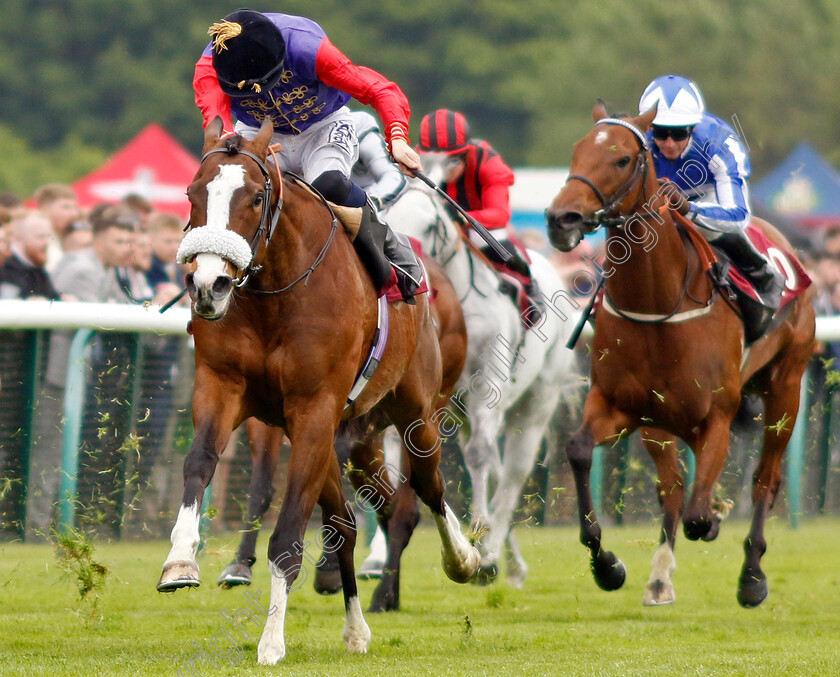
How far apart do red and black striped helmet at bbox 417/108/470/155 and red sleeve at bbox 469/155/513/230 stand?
0.78 feet

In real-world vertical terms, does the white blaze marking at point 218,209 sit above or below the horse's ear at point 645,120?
below

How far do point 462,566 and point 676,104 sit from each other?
2.61 m

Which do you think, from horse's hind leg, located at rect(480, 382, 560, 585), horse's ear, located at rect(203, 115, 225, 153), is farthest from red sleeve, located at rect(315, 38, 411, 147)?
horse's hind leg, located at rect(480, 382, 560, 585)

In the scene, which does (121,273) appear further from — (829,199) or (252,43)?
(829,199)

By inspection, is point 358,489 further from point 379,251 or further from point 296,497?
point 296,497

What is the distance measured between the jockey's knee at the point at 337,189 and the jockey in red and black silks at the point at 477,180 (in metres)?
2.83

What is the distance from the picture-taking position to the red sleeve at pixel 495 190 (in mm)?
9242

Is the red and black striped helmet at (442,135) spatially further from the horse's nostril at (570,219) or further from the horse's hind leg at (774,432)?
the horse's nostril at (570,219)

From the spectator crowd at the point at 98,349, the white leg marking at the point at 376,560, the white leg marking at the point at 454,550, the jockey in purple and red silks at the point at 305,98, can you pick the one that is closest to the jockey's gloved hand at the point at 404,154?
the jockey in purple and red silks at the point at 305,98

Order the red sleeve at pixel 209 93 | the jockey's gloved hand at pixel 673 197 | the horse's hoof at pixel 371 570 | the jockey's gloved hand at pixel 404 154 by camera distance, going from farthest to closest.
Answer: the horse's hoof at pixel 371 570 < the jockey's gloved hand at pixel 673 197 < the jockey's gloved hand at pixel 404 154 < the red sleeve at pixel 209 93

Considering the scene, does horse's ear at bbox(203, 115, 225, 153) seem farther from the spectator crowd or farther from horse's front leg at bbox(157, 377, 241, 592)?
the spectator crowd

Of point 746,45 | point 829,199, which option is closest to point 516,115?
point 746,45

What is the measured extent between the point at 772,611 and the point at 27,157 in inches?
1409

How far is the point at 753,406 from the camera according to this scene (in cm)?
860
